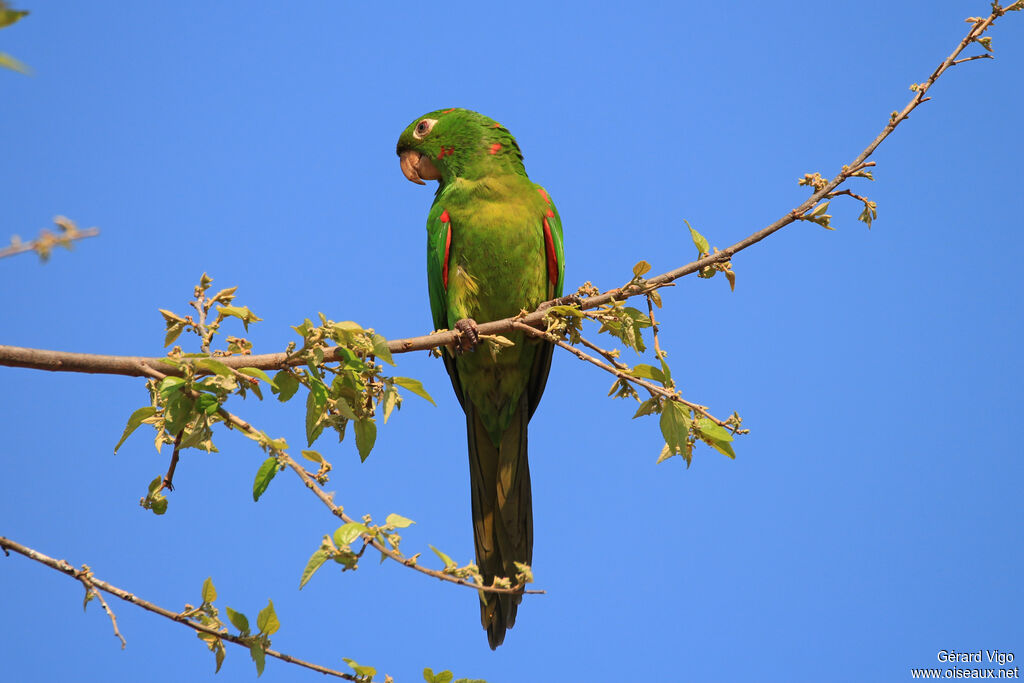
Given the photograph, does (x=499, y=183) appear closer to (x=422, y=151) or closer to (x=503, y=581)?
(x=422, y=151)

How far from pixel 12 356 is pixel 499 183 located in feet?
10.4

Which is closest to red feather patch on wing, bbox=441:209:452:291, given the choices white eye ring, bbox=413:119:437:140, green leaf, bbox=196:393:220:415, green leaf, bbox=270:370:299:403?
white eye ring, bbox=413:119:437:140

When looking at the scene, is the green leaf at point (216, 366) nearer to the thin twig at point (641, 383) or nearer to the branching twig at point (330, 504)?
the branching twig at point (330, 504)

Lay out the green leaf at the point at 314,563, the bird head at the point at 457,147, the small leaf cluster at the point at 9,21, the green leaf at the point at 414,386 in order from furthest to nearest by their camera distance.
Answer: the bird head at the point at 457,147
the green leaf at the point at 414,386
the green leaf at the point at 314,563
the small leaf cluster at the point at 9,21

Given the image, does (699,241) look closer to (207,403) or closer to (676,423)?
(676,423)

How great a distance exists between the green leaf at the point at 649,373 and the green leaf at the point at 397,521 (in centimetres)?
102

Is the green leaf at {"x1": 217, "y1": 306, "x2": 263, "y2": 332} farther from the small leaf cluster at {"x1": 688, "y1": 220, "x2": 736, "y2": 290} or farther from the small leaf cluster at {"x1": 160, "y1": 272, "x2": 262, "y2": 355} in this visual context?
the small leaf cluster at {"x1": 688, "y1": 220, "x2": 736, "y2": 290}

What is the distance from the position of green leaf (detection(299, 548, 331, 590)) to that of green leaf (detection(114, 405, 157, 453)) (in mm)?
821

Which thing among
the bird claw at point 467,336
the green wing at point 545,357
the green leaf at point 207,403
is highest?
the green wing at point 545,357

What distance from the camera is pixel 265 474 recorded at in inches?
90.8

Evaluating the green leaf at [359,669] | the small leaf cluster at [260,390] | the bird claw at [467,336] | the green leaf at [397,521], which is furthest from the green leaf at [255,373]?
the bird claw at [467,336]

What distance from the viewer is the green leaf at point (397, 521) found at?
7.05 feet

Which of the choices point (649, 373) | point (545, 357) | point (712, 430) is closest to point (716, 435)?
point (712, 430)

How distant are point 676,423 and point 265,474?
1.33m
